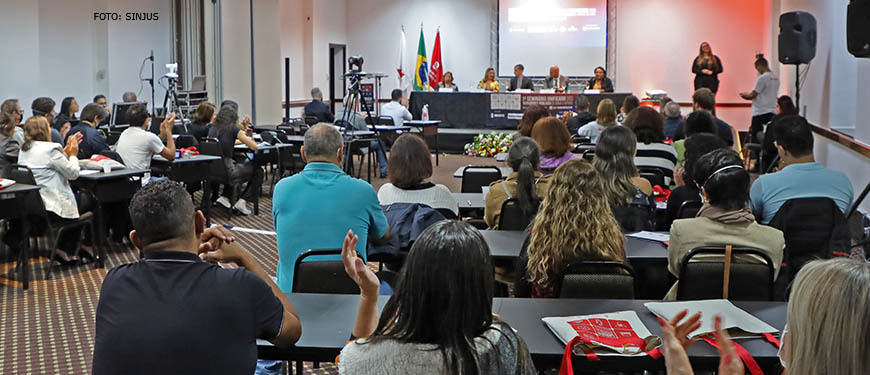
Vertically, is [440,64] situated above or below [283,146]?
above

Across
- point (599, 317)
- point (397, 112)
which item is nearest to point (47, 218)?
point (599, 317)

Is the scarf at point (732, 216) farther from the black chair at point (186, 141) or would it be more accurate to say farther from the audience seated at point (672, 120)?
the black chair at point (186, 141)

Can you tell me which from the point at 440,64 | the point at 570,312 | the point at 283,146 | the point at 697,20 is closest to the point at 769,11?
the point at 697,20

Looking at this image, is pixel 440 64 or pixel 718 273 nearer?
pixel 718 273

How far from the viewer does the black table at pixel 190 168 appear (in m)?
7.55

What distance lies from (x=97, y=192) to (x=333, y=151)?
3190 millimetres

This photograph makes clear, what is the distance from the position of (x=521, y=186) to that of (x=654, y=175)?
70.3 inches

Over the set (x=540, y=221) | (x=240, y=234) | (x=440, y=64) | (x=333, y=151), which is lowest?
(x=240, y=234)

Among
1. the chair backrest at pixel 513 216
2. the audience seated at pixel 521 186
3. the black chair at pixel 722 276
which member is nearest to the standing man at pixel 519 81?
the audience seated at pixel 521 186

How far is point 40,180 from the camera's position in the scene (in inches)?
233

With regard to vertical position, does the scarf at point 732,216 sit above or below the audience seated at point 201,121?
below

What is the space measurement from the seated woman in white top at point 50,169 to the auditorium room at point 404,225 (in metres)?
0.01

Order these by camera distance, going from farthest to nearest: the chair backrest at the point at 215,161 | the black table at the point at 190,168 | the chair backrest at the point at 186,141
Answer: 1. the chair backrest at the point at 186,141
2. the chair backrest at the point at 215,161
3. the black table at the point at 190,168

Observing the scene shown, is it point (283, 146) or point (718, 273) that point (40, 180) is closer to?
point (283, 146)
